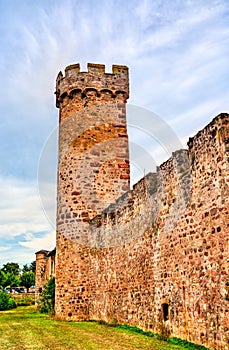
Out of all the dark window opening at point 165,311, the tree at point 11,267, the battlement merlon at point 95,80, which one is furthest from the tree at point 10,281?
the dark window opening at point 165,311

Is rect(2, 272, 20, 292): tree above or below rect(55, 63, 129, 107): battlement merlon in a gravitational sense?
below

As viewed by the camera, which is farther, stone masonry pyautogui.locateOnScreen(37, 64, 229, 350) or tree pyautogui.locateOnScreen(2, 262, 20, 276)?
tree pyautogui.locateOnScreen(2, 262, 20, 276)

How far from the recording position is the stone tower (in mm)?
14945

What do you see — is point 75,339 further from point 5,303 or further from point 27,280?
point 27,280

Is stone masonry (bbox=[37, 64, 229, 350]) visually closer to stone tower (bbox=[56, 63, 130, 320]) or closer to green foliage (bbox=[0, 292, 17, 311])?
stone tower (bbox=[56, 63, 130, 320])

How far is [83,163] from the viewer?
53.0 ft

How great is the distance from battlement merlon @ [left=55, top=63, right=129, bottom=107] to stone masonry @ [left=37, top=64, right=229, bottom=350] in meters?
0.04

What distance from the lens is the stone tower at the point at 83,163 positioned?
588 inches

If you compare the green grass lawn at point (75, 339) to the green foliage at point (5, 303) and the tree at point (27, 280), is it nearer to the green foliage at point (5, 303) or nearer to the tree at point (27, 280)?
the green foliage at point (5, 303)

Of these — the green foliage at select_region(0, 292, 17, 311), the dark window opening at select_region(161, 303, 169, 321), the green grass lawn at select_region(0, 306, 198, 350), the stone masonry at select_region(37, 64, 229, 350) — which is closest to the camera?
the stone masonry at select_region(37, 64, 229, 350)

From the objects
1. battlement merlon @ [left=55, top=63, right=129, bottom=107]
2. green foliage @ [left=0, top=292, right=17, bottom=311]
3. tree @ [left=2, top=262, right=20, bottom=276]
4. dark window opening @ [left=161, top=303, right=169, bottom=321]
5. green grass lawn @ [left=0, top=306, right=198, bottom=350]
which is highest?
battlement merlon @ [left=55, top=63, right=129, bottom=107]

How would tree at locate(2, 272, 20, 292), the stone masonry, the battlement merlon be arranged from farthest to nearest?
1. tree at locate(2, 272, 20, 292)
2. the battlement merlon
3. the stone masonry

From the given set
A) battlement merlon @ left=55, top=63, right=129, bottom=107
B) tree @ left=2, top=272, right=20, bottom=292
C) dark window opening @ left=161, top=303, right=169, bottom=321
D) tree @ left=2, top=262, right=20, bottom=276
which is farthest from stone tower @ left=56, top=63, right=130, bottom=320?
tree @ left=2, top=262, right=20, bottom=276

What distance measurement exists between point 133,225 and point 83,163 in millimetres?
5469
